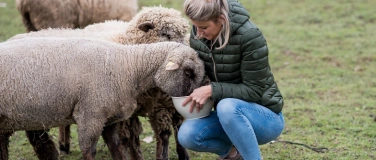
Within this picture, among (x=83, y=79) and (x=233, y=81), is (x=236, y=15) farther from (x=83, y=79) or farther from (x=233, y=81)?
(x=83, y=79)

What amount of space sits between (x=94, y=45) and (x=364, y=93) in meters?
4.52

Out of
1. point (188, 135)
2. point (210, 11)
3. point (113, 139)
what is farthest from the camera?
point (113, 139)

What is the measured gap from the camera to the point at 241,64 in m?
4.53

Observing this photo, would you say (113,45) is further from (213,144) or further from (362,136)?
(362,136)

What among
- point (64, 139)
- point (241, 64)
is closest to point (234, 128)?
point (241, 64)

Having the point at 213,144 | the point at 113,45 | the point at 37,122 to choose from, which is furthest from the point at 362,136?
the point at 37,122

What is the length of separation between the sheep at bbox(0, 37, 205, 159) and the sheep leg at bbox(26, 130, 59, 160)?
0.79 m

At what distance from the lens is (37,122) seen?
4711 mm

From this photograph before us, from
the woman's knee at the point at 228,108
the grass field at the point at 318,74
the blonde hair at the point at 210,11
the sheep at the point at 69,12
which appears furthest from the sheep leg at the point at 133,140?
the sheep at the point at 69,12

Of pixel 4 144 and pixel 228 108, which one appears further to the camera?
pixel 4 144

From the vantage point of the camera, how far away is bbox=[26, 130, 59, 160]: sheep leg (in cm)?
561

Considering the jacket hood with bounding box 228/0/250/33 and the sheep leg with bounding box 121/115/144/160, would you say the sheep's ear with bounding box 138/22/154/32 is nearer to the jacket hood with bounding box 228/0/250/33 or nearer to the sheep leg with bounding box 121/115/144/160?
the sheep leg with bounding box 121/115/144/160

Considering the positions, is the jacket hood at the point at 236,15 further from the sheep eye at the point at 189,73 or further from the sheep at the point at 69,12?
the sheep at the point at 69,12

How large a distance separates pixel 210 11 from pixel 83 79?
1021 millimetres
